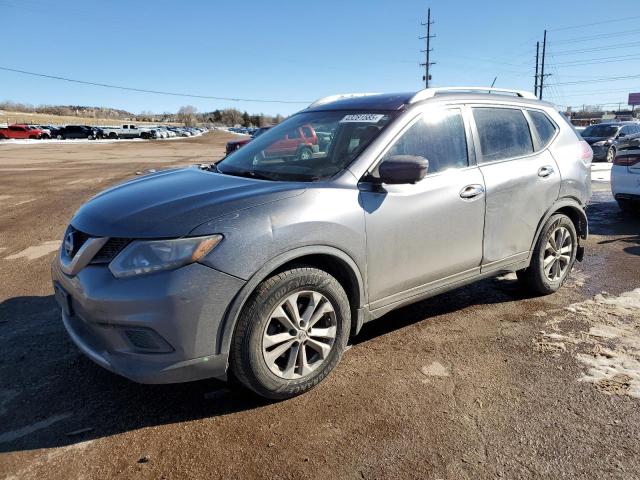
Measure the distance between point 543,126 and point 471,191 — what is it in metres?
1.41

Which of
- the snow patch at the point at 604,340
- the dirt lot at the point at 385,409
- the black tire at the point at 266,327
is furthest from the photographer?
the snow patch at the point at 604,340

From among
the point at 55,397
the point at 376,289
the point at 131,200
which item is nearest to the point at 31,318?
the point at 55,397

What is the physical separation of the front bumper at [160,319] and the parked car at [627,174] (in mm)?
7875

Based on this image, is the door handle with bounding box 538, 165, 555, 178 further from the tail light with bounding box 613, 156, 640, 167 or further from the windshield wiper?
the tail light with bounding box 613, 156, 640, 167

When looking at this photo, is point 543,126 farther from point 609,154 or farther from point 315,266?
point 609,154

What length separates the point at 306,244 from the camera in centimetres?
283

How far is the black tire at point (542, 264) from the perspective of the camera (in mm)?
4363

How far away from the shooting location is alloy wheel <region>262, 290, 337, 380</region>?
2.82 meters

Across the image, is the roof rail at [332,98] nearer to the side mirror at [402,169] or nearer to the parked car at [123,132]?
the side mirror at [402,169]

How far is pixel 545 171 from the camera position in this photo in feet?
14.0

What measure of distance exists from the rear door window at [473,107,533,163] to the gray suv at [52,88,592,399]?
1 centimetres

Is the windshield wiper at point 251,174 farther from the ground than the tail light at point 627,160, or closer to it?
farther from the ground

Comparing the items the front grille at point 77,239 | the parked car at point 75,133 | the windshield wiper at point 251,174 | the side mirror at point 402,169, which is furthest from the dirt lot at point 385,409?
the parked car at point 75,133

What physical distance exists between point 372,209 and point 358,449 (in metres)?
1.42
